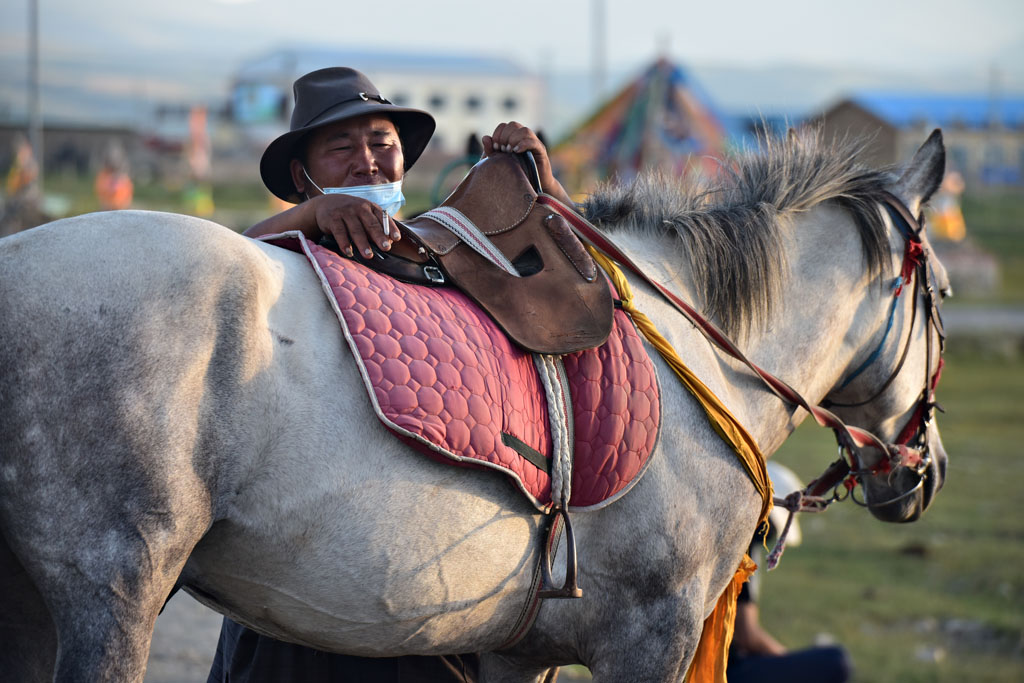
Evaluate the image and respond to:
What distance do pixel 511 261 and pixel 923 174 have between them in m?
1.44

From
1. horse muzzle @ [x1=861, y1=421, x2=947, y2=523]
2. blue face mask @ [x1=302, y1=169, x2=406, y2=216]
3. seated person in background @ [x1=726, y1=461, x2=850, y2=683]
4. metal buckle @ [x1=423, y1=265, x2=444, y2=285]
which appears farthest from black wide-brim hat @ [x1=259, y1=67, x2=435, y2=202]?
seated person in background @ [x1=726, y1=461, x2=850, y2=683]

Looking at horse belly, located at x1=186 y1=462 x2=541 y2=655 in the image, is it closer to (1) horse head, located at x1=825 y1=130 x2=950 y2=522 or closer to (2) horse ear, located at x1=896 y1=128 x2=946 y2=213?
(1) horse head, located at x1=825 y1=130 x2=950 y2=522

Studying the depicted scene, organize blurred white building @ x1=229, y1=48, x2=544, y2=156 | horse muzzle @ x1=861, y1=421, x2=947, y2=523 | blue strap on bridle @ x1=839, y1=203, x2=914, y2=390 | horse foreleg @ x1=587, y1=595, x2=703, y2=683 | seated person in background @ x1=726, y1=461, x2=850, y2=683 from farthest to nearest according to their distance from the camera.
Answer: blurred white building @ x1=229, y1=48, x2=544, y2=156 → seated person in background @ x1=726, y1=461, x2=850, y2=683 → horse muzzle @ x1=861, y1=421, x2=947, y2=523 → blue strap on bridle @ x1=839, y1=203, x2=914, y2=390 → horse foreleg @ x1=587, y1=595, x2=703, y2=683

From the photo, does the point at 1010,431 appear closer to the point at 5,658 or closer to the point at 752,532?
the point at 752,532

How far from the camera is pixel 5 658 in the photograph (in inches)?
76.5

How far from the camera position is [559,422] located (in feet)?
7.21

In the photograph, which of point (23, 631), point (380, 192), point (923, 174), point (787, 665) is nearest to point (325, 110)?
point (380, 192)

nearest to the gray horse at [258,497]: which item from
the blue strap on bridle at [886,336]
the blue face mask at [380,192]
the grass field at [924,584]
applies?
the blue strap on bridle at [886,336]

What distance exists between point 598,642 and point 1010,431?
420 inches

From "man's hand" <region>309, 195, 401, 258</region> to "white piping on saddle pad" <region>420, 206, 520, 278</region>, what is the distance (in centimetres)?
19

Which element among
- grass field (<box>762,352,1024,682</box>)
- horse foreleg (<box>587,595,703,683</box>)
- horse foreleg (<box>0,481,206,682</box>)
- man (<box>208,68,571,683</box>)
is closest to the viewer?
horse foreleg (<box>0,481,206,682</box>)

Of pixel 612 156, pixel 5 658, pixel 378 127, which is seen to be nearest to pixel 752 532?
pixel 378 127

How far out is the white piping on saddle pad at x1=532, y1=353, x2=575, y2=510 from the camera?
216cm

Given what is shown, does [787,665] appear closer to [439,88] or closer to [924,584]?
[924,584]
